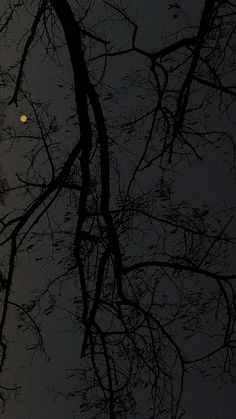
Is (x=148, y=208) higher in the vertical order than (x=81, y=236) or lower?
higher

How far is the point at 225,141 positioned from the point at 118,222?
2.31 m

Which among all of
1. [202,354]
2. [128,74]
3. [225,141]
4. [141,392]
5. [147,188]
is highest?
[128,74]

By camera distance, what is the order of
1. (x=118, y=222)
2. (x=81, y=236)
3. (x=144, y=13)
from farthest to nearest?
1. (x=144, y=13)
2. (x=118, y=222)
3. (x=81, y=236)

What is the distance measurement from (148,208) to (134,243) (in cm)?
64

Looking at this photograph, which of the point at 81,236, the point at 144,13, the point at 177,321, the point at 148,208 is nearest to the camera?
the point at 81,236

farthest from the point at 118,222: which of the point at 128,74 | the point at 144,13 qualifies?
the point at 144,13

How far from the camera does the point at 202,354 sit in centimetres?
566

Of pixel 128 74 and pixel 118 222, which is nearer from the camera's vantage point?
pixel 118 222

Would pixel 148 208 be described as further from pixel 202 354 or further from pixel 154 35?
pixel 154 35

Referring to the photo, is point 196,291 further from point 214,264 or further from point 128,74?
point 128,74

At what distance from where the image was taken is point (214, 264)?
18.5ft

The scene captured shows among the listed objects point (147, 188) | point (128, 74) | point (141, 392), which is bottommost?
point (141, 392)

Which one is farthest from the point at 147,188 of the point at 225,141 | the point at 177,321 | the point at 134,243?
the point at 177,321

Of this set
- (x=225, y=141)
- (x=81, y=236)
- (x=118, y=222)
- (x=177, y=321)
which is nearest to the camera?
(x=81, y=236)
